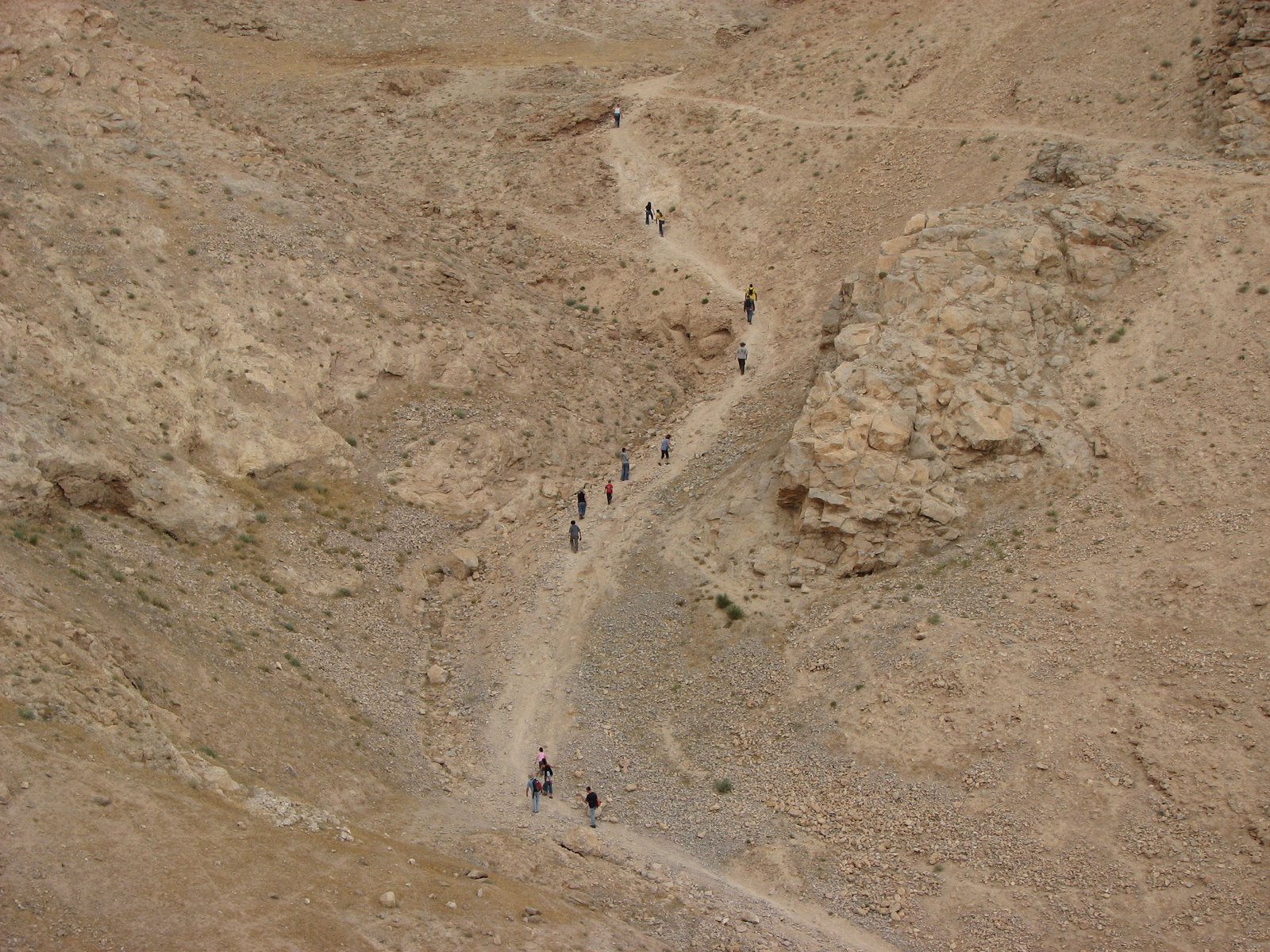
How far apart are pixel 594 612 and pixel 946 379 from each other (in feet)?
35.8

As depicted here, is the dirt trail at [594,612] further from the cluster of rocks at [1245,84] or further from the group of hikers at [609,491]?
the cluster of rocks at [1245,84]

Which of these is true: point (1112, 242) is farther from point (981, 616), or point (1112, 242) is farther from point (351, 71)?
point (351, 71)

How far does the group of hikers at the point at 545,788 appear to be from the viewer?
2678 centimetres

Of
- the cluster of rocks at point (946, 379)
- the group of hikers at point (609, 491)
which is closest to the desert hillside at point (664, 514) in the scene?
the cluster of rocks at point (946, 379)

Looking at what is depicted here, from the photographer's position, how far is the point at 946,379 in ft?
104

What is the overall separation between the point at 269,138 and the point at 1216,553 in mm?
32824

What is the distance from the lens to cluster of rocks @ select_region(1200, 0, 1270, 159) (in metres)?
35.8

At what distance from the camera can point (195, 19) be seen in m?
59.7

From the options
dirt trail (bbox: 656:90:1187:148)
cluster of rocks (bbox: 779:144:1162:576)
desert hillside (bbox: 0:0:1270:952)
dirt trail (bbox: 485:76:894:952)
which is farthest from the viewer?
dirt trail (bbox: 656:90:1187:148)

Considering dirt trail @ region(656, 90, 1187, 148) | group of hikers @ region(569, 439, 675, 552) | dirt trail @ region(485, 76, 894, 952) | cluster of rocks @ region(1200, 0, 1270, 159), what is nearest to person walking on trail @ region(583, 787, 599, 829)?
dirt trail @ region(485, 76, 894, 952)

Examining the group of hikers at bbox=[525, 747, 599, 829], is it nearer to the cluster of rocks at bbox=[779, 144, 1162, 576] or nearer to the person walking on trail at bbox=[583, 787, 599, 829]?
the person walking on trail at bbox=[583, 787, 599, 829]

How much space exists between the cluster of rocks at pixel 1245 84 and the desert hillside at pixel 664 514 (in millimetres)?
166

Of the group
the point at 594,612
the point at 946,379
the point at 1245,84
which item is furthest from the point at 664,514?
the point at 1245,84

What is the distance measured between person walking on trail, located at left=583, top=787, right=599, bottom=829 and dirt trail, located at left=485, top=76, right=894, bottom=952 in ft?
1.08
